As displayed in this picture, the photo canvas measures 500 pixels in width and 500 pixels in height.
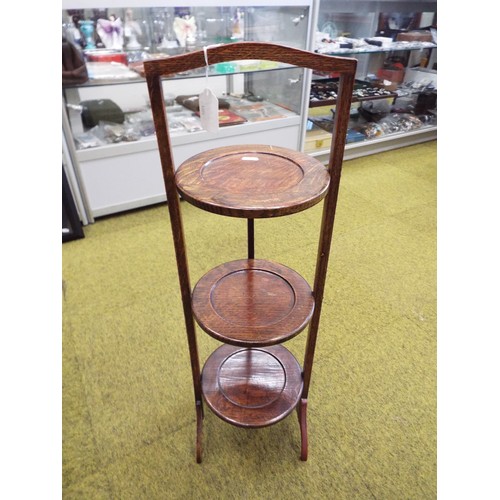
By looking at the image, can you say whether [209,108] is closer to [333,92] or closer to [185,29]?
[185,29]

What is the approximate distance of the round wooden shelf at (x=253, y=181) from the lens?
0.67 m

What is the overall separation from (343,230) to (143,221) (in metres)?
1.23

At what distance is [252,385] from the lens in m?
1.16

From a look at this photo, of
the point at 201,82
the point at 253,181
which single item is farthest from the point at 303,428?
the point at 201,82

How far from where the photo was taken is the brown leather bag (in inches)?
71.4

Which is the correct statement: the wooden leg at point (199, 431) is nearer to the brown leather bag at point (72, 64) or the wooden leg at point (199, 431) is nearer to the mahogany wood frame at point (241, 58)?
the mahogany wood frame at point (241, 58)

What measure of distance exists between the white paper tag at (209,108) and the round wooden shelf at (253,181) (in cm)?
10

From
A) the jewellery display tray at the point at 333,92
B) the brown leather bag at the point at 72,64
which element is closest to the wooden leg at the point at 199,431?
the brown leather bag at the point at 72,64

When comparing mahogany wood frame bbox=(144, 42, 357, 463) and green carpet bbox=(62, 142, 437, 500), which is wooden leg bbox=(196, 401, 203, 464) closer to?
green carpet bbox=(62, 142, 437, 500)

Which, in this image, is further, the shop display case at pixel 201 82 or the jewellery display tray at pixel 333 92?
the jewellery display tray at pixel 333 92

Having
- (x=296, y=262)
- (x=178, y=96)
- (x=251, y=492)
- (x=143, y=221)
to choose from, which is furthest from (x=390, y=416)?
(x=178, y=96)

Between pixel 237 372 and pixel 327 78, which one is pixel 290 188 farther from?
pixel 327 78

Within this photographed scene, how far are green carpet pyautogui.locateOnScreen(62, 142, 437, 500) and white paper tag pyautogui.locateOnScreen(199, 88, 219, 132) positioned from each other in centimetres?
99

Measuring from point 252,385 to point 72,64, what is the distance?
70.3 inches
